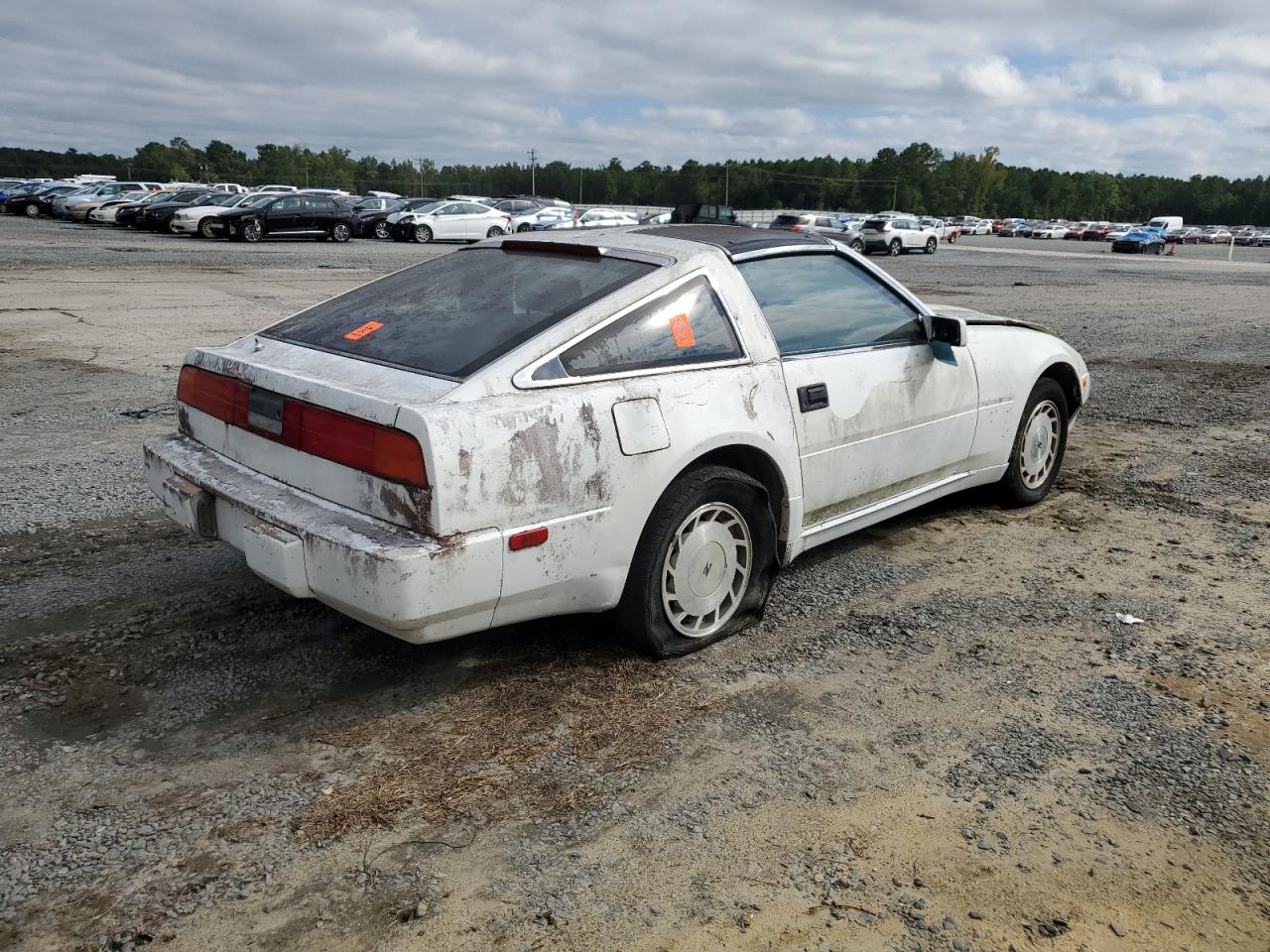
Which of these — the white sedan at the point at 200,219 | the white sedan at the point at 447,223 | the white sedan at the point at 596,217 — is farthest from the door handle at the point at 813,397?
the white sedan at the point at 596,217

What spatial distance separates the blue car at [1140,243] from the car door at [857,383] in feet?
157

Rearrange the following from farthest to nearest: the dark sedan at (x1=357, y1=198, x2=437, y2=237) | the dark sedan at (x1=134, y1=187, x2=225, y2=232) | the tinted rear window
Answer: the dark sedan at (x1=357, y1=198, x2=437, y2=237) → the dark sedan at (x1=134, y1=187, x2=225, y2=232) → the tinted rear window

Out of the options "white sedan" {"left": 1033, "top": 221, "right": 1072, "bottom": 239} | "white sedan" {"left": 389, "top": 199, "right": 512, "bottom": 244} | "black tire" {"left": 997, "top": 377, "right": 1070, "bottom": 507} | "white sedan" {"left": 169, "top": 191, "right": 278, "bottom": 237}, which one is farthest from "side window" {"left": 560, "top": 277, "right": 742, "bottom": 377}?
"white sedan" {"left": 1033, "top": 221, "right": 1072, "bottom": 239}

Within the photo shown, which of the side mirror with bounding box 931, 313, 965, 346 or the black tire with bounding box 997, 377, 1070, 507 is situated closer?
the side mirror with bounding box 931, 313, 965, 346

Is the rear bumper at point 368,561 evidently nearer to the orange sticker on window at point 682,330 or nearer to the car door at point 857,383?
the orange sticker on window at point 682,330

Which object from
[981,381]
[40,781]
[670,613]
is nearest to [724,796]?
[670,613]

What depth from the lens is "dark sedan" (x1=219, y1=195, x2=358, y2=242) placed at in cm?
2881

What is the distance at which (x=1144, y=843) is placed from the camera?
268 cm

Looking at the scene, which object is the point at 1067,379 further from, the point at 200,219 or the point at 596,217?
the point at 596,217

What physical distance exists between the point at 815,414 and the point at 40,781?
2.80 meters

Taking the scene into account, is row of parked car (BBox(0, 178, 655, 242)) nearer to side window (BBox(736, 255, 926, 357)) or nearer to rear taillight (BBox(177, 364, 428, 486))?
side window (BBox(736, 255, 926, 357))

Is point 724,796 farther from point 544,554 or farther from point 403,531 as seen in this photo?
point 403,531

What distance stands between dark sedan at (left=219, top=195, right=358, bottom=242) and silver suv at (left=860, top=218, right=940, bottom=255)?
18.8m

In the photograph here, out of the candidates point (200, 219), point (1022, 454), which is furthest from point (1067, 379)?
point (200, 219)
